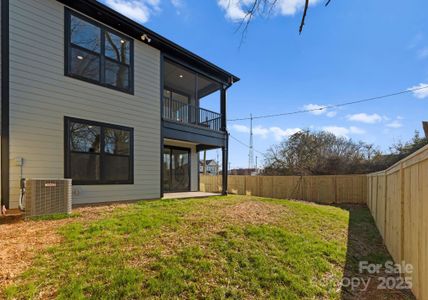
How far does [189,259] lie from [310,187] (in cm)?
1353

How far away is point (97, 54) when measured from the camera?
7621 millimetres

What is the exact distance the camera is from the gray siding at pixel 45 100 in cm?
612

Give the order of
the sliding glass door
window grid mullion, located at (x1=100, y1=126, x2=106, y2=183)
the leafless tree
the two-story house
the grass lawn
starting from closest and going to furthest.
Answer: the leafless tree < the grass lawn < the two-story house < window grid mullion, located at (x1=100, y1=126, x2=106, y2=183) < the sliding glass door

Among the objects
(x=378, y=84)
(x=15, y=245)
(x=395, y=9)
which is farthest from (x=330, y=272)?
(x=378, y=84)

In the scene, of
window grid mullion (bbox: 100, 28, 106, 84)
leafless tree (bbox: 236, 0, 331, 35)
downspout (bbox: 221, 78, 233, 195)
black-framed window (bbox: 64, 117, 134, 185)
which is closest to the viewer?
leafless tree (bbox: 236, 0, 331, 35)

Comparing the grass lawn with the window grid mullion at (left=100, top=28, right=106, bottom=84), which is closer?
the grass lawn

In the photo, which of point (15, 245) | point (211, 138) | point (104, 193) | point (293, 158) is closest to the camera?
point (15, 245)

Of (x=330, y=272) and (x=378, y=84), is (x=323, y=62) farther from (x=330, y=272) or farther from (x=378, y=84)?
(x=330, y=272)

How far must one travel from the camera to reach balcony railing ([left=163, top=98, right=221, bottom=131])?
1084 centimetres

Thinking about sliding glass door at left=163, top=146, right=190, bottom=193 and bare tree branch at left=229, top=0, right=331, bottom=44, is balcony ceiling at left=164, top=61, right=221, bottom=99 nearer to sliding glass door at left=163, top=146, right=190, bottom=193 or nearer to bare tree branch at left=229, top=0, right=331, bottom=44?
sliding glass door at left=163, top=146, right=190, bottom=193

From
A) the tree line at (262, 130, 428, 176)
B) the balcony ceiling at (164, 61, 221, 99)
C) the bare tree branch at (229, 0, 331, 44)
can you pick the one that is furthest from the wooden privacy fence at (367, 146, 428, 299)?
the tree line at (262, 130, 428, 176)

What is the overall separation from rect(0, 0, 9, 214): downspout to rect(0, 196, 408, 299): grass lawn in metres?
1.80

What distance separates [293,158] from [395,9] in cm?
1894

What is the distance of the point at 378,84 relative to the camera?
14633 millimetres
